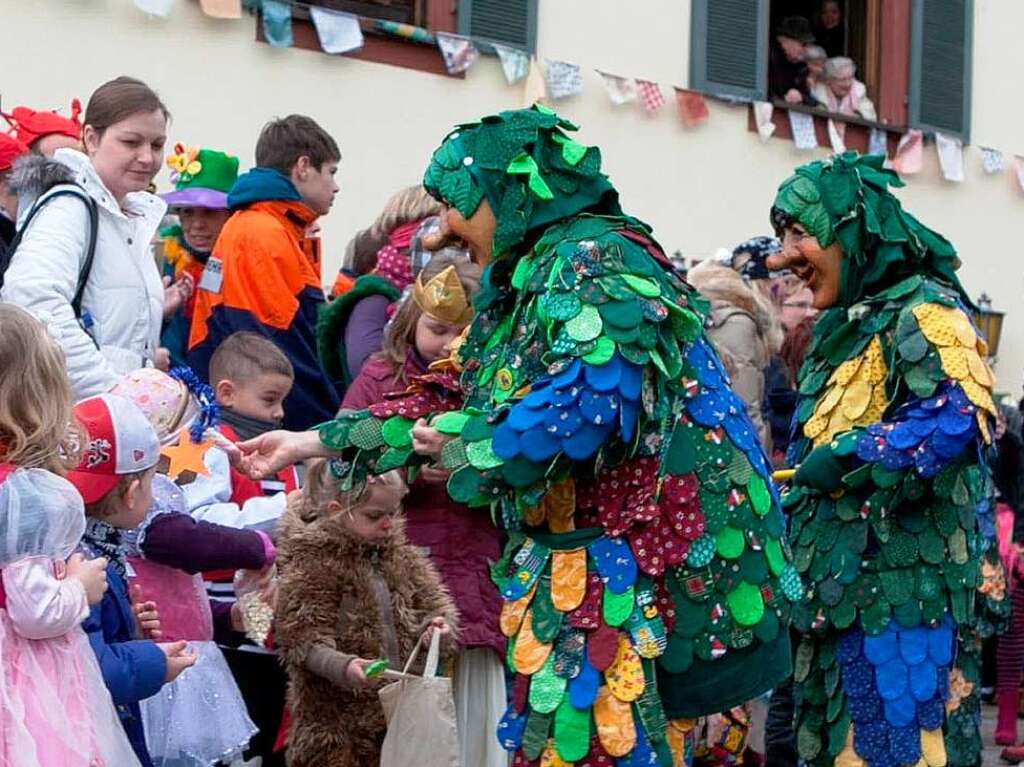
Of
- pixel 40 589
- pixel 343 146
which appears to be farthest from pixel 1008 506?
pixel 40 589

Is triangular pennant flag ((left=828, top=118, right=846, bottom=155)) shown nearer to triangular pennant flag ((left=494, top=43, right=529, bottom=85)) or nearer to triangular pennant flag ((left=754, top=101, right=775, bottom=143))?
triangular pennant flag ((left=754, top=101, right=775, bottom=143))

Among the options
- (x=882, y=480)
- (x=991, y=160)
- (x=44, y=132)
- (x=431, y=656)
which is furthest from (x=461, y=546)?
(x=991, y=160)

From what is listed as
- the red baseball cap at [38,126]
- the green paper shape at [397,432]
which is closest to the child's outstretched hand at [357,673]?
the green paper shape at [397,432]

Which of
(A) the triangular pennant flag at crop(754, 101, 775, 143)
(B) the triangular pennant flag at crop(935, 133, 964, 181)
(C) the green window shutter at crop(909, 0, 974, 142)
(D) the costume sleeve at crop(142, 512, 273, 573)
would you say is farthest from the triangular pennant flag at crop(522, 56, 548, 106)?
(D) the costume sleeve at crop(142, 512, 273, 573)

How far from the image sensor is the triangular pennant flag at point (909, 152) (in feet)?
45.8

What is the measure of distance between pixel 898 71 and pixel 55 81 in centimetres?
669

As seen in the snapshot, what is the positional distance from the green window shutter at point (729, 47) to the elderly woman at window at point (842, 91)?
0.67 metres

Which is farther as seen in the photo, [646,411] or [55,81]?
[55,81]

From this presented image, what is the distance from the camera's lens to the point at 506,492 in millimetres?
4562

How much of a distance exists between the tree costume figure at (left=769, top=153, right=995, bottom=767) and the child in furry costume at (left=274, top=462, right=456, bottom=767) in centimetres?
124

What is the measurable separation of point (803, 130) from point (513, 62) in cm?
264

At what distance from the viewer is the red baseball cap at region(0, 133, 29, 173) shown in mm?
6773

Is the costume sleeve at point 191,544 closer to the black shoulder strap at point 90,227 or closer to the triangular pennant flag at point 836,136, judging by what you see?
the black shoulder strap at point 90,227

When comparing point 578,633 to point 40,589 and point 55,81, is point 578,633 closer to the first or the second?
point 40,589
